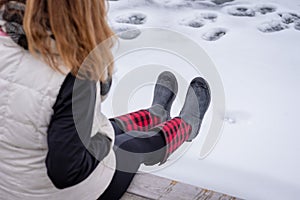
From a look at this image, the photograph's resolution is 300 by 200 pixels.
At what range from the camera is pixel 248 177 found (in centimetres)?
133

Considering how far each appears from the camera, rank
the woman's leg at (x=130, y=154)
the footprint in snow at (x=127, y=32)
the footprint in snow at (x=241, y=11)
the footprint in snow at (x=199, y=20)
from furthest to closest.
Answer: the footprint in snow at (x=241, y=11) < the footprint in snow at (x=199, y=20) < the footprint in snow at (x=127, y=32) < the woman's leg at (x=130, y=154)

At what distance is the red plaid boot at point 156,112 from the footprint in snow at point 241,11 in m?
1.02

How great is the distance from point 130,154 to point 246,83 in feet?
2.91

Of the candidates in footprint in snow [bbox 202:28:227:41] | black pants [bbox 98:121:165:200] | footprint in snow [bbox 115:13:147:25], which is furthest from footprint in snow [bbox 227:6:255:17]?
black pants [bbox 98:121:165:200]

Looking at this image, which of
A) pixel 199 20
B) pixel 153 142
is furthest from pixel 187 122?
pixel 199 20

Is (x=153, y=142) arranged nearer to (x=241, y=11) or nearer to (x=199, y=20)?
(x=199, y=20)

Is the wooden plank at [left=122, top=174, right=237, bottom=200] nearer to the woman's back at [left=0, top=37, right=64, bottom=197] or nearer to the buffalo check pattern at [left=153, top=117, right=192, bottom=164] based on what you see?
the buffalo check pattern at [left=153, top=117, right=192, bottom=164]

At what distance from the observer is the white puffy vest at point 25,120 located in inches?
30.5

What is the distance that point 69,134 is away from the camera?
79 centimetres

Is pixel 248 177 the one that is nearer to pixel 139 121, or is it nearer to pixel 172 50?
pixel 139 121

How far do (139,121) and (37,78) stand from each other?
1.94ft

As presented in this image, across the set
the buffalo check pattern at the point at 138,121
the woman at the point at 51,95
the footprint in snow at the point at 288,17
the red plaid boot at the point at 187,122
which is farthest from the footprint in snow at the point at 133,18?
the woman at the point at 51,95

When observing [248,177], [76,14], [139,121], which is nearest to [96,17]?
[76,14]

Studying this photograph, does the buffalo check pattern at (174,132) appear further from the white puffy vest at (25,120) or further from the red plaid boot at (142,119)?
the white puffy vest at (25,120)
